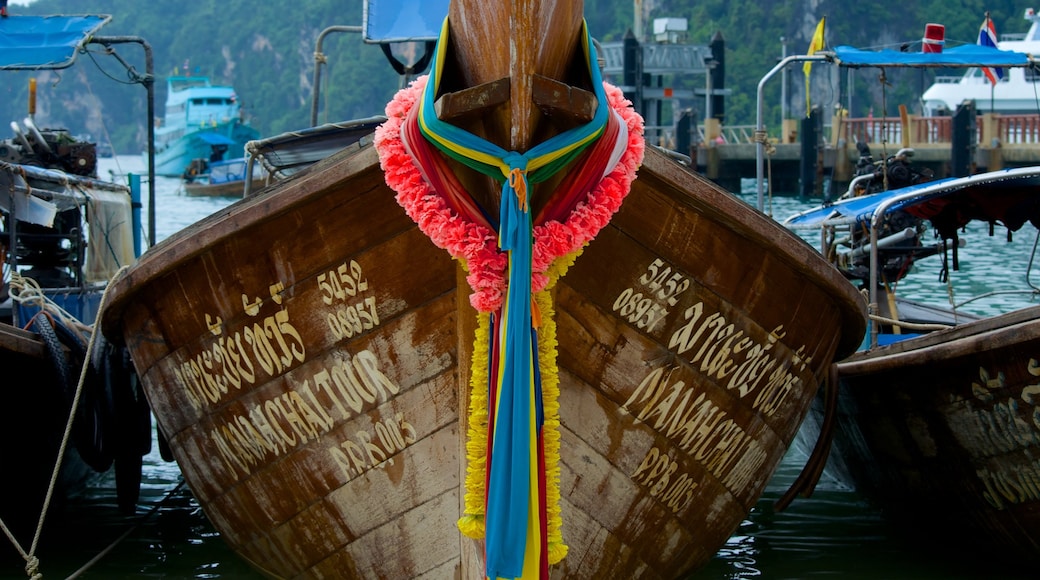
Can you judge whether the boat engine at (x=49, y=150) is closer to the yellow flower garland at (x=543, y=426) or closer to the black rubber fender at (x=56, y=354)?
the black rubber fender at (x=56, y=354)

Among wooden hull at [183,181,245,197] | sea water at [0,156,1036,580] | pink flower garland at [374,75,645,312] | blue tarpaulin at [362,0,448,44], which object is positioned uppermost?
blue tarpaulin at [362,0,448,44]

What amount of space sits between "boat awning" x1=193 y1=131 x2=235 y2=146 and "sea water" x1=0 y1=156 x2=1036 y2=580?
46.8 metres

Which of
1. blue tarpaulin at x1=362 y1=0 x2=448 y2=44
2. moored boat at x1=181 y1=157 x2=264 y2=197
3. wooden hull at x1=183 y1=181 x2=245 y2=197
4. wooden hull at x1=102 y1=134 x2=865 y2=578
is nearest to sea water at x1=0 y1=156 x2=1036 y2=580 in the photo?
wooden hull at x1=102 y1=134 x2=865 y2=578

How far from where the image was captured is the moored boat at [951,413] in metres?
6.39

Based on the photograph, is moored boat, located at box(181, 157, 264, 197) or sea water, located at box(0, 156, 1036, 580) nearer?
sea water, located at box(0, 156, 1036, 580)

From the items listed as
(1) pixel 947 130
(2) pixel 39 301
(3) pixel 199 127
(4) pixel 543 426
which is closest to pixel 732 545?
(4) pixel 543 426

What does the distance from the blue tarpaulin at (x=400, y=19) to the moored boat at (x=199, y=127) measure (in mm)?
45916

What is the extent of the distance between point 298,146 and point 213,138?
4997 cm

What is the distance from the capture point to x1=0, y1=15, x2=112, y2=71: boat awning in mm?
8766

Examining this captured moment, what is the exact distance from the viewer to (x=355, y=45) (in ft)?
210

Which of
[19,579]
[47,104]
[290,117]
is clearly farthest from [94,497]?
[47,104]

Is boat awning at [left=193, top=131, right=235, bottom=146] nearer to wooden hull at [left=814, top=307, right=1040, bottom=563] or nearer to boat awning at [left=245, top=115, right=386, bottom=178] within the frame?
boat awning at [left=245, top=115, right=386, bottom=178]

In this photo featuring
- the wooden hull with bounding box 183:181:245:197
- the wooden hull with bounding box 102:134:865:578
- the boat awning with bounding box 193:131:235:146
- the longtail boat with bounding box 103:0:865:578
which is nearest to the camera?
the longtail boat with bounding box 103:0:865:578

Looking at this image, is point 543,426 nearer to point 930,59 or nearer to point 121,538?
point 121,538
